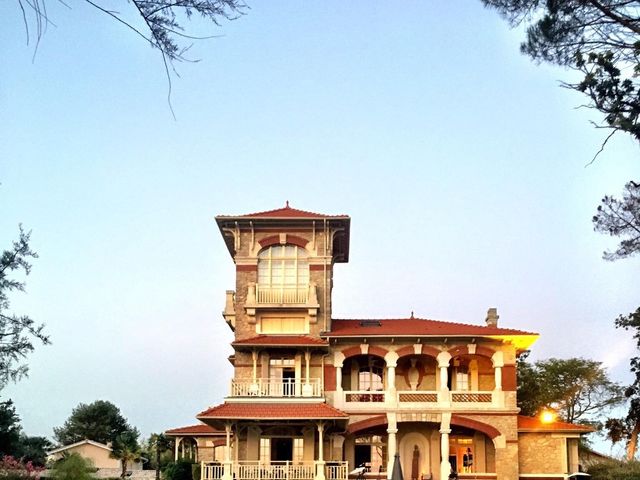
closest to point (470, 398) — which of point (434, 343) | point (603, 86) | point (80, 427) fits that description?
point (434, 343)

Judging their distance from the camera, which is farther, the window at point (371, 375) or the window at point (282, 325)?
the window at point (371, 375)

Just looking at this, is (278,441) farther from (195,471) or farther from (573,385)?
(573,385)

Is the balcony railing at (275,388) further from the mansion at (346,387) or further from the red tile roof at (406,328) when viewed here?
the red tile roof at (406,328)

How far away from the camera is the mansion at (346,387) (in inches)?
1323

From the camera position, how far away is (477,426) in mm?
34031

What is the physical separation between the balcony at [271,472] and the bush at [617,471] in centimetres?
928

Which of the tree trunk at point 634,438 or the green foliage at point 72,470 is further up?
the tree trunk at point 634,438

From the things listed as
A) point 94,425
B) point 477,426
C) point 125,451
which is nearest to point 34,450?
point 125,451

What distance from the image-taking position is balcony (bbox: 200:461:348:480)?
32156 mm

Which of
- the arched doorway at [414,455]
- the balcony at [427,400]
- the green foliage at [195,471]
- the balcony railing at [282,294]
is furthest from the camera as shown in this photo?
the green foliage at [195,471]

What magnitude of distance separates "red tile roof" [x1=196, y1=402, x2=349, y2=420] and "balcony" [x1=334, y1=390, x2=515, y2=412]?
141 centimetres

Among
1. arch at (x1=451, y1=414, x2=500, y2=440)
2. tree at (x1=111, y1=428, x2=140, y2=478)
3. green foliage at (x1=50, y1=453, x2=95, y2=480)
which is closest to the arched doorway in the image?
arch at (x1=451, y1=414, x2=500, y2=440)

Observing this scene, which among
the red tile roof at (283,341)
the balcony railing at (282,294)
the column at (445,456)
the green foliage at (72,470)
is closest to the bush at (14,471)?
the green foliage at (72,470)

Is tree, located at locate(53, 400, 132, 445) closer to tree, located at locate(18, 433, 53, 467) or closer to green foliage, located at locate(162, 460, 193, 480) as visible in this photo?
tree, located at locate(18, 433, 53, 467)
